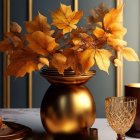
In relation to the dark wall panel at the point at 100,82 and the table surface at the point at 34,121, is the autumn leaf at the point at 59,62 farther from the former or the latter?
the dark wall panel at the point at 100,82

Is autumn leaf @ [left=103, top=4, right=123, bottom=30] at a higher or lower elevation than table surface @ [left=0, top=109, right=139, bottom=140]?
higher

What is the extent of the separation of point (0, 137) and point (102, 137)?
0.27 m

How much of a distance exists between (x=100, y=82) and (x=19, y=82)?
544mm

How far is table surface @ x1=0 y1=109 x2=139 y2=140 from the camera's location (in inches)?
38.2

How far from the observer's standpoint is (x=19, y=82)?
2.38 metres

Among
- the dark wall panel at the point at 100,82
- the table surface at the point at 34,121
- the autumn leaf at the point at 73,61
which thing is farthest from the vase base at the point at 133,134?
the dark wall panel at the point at 100,82

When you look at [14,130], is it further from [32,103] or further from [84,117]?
[32,103]

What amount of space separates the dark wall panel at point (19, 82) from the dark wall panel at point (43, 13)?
0.22ft

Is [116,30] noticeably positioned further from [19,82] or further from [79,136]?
[19,82]

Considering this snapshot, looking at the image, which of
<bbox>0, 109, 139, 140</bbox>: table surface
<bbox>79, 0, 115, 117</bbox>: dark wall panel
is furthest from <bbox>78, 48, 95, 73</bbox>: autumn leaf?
<bbox>79, 0, 115, 117</bbox>: dark wall panel

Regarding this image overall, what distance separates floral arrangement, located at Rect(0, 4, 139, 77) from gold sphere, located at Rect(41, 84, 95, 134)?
0.21 ft

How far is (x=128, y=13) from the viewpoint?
2375 millimetres

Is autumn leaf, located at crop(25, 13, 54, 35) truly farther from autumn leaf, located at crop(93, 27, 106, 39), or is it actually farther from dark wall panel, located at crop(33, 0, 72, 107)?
dark wall panel, located at crop(33, 0, 72, 107)

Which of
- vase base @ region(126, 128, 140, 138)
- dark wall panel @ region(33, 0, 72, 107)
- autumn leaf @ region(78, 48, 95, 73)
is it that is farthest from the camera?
dark wall panel @ region(33, 0, 72, 107)
